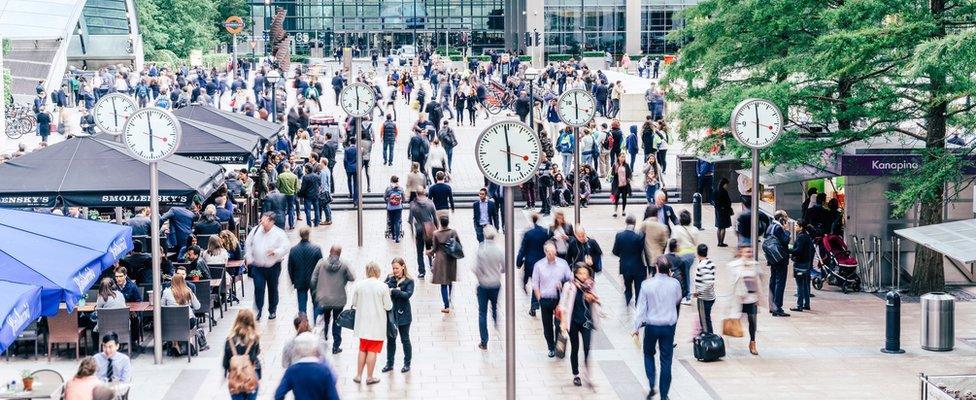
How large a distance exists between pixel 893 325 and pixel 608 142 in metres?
17.1

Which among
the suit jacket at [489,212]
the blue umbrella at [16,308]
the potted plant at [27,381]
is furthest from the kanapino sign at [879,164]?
the blue umbrella at [16,308]

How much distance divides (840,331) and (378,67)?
69.7 m

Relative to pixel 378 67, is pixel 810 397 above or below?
below

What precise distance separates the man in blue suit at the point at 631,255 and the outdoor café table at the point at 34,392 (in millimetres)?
7981

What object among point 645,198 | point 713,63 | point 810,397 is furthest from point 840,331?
point 645,198

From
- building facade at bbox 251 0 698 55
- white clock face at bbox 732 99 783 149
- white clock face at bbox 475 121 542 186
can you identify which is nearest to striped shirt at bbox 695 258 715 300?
white clock face at bbox 732 99 783 149

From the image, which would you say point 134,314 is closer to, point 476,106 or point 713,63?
point 713,63

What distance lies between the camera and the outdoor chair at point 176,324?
56.1ft

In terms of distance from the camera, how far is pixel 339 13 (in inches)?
4296

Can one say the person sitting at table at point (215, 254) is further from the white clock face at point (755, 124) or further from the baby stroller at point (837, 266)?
the baby stroller at point (837, 266)

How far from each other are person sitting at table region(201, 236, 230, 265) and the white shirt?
1156 mm

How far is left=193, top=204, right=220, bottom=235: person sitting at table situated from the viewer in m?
22.6

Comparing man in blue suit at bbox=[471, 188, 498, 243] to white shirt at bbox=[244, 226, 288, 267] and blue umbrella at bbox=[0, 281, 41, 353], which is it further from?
blue umbrella at bbox=[0, 281, 41, 353]

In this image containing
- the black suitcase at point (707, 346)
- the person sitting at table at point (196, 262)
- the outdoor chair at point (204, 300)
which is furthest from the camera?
the person sitting at table at point (196, 262)
